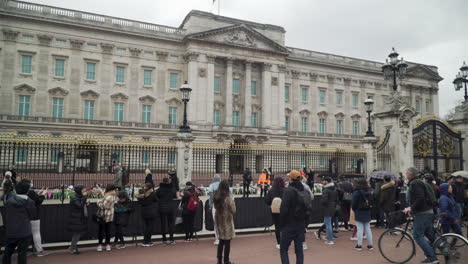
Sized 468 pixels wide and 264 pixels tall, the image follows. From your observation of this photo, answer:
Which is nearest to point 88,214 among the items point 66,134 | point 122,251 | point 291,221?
point 122,251

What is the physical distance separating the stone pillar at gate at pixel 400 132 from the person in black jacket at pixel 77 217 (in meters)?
15.1

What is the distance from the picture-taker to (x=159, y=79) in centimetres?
4384

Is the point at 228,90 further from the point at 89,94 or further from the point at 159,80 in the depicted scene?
the point at 89,94

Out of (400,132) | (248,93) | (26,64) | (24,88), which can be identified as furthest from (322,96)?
(24,88)

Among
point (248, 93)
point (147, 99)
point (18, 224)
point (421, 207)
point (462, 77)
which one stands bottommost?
point (18, 224)

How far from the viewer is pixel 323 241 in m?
9.91

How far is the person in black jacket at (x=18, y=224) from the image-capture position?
6559 mm

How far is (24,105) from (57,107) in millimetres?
3238

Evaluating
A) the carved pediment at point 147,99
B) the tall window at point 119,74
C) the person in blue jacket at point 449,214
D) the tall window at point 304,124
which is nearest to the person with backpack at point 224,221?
the person in blue jacket at point 449,214

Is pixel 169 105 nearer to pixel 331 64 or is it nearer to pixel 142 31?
pixel 142 31

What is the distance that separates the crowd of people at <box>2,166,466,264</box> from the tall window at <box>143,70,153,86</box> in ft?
115

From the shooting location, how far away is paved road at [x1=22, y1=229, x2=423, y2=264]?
25.6 feet

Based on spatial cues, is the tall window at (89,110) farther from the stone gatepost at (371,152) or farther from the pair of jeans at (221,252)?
the pair of jeans at (221,252)

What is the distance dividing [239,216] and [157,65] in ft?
117
